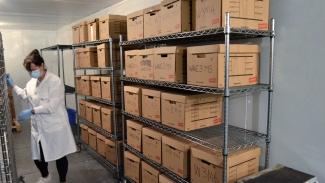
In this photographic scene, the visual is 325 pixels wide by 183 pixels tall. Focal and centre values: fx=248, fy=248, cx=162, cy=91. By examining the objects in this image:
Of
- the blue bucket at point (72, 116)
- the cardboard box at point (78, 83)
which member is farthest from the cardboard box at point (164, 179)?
the blue bucket at point (72, 116)

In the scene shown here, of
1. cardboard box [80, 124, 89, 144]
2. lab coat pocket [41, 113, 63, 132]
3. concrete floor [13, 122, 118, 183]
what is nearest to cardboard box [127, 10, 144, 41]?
lab coat pocket [41, 113, 63, 132]

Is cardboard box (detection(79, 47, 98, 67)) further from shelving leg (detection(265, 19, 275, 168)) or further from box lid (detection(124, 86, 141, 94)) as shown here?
shelving leg (detection(265, 19, 275, 168))

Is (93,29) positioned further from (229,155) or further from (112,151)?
(229,155)

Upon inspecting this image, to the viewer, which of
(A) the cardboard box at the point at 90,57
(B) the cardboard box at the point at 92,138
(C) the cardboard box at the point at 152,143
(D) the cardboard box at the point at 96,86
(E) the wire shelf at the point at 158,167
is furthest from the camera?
(B) the cardboard box at the point at 92,138

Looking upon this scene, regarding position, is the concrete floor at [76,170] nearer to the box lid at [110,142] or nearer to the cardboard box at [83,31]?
the box lid at [110,142]

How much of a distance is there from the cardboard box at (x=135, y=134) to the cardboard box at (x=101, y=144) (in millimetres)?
766

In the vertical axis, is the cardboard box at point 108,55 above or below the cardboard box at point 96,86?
above

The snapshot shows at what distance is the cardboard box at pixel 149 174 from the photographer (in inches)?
90.7

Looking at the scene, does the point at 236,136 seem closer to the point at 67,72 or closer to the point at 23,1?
the point at 23,1

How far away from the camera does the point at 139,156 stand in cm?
254

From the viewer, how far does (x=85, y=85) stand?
144 inches

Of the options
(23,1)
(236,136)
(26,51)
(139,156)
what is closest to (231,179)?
(236,136)

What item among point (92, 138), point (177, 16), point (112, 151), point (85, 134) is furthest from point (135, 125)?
point (85, 134)

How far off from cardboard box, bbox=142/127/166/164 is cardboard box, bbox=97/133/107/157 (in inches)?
42.4
